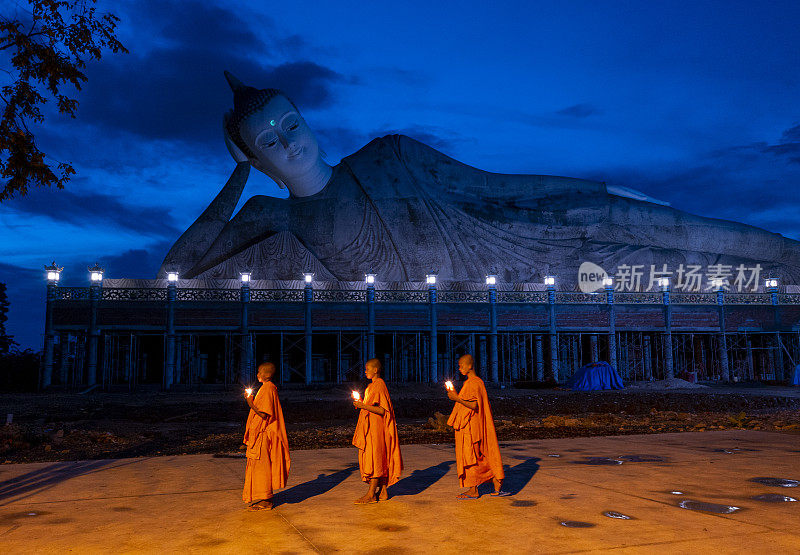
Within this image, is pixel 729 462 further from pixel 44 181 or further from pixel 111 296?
pixel 111 296

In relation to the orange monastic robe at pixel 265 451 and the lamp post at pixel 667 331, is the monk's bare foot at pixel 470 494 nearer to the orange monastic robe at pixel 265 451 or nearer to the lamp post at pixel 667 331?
the orange monastic robe at pixel 265 451

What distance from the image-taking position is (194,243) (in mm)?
33125

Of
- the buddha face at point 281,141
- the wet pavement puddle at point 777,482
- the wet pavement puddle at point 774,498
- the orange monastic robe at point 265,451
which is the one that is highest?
the buddha face at point 281,141

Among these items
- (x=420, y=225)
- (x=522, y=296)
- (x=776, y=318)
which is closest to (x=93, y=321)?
(x=420, y=225)

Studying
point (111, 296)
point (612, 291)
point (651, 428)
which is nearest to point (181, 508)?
point (651, 428)

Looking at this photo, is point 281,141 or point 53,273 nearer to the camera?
point 53,273

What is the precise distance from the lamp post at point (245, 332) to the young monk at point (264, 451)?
872 inches

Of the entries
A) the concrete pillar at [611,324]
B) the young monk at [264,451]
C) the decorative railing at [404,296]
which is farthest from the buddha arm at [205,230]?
the young monk at [264,451]

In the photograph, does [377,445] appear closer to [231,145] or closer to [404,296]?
[404,296]

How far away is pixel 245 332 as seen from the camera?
91.9ft

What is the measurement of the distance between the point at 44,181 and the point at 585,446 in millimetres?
8515

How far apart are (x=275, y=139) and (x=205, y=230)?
19.6ft

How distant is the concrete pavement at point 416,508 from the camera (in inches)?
188

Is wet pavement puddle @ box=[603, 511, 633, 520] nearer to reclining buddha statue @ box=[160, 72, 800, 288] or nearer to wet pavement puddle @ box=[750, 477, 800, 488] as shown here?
wet pavement puddle @ box=[750, 477, 800, 488]
